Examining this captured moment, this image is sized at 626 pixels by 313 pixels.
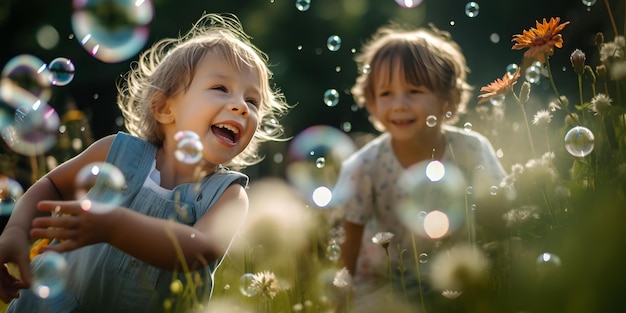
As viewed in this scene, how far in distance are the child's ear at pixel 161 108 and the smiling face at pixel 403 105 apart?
1.20 meters

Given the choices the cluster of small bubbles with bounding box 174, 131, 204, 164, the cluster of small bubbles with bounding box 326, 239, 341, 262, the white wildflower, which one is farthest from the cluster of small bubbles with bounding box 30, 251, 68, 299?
the cluster of small bubbles with bounding box 326, 239, 341, 262

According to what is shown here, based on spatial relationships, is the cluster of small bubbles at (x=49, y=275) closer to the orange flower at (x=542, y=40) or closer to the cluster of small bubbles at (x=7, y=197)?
the cluster of small bubbles at (x=7, y=197)

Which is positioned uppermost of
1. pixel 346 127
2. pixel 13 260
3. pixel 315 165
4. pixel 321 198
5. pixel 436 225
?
pixel 346 127

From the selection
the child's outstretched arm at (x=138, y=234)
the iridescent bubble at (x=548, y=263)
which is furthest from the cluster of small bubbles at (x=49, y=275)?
the iridescent bubble at (x=548, y=263)

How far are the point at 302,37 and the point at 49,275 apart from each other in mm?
6774

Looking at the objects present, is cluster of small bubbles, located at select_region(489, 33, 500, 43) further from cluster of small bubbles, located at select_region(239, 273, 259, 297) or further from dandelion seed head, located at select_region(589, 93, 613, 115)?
cluster of small bubbles, located at select_region(239, 273, 259, 297)

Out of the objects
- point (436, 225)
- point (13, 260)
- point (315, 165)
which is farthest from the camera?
point (315, 165)

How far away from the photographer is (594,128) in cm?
204

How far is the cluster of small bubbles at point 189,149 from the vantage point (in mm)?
1927

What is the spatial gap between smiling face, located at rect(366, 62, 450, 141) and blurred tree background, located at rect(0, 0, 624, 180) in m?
3.18

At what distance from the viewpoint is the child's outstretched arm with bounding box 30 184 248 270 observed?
4.89 ft

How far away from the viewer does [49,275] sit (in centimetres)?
182

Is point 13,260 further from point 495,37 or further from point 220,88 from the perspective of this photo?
point 495,37

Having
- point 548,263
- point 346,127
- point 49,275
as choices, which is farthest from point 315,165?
point 548,263
